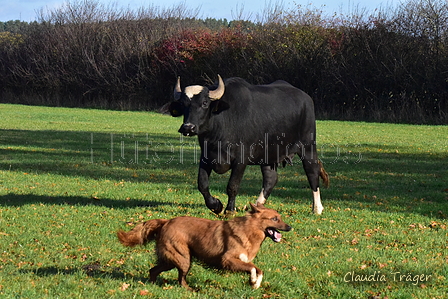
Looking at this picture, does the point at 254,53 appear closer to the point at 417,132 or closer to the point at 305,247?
the point at 417,132

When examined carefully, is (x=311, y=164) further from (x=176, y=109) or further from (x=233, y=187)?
(x=176, y=109)

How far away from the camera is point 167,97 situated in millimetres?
45969

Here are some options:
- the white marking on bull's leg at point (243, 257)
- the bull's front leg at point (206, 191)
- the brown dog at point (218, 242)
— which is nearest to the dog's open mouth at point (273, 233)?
the brown dog at point (218, 242)

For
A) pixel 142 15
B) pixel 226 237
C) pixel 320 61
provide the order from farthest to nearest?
pixel 142 15 < pixel 320 61 < pixel 226 237

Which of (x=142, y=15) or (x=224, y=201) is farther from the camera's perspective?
(x=142, y=15)

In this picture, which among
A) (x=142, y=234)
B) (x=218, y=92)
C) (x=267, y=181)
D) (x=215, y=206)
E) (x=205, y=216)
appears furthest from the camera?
(x=267, y=181)

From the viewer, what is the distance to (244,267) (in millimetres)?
5695

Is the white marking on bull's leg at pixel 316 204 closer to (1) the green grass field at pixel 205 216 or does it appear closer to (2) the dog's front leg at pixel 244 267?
(1) the green grass field at pixel 205 216

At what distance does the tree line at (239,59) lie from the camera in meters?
33.8

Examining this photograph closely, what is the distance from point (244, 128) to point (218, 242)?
459cm

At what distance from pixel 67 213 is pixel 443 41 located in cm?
2850

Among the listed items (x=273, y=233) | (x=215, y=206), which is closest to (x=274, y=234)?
(x=273, y=233)

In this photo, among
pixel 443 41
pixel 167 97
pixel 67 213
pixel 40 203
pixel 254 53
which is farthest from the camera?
pixel 167 97

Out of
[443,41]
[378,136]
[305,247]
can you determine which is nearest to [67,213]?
[305,247]
